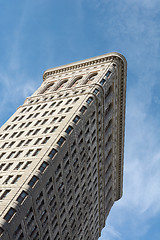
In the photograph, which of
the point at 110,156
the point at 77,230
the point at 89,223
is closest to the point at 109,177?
the point at 110,156

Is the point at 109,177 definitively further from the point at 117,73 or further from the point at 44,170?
the point at 44,170

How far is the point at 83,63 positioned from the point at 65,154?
3705 centimetres

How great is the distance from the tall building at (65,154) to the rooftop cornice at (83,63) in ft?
0.85

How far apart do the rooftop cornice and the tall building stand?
0.85 feet

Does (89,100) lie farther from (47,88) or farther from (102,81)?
(47,88)

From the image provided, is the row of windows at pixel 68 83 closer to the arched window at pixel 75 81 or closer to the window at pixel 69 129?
the arched window at pixel 75 81

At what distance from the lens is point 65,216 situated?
191 feet

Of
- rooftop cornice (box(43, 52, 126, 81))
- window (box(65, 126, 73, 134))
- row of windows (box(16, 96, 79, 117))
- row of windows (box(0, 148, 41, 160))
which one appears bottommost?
row of windows (box(0, 148, 41, 160))

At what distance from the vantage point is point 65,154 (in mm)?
55812

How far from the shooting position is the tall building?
157 ft

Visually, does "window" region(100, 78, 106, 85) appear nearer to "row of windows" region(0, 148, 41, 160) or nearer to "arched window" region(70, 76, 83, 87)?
"arched window" region(70, 76, 83, 87)

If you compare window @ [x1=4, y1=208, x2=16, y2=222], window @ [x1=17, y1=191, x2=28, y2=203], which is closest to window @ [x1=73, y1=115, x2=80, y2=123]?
window @ [x1=17, y1=191, x2=28, y2=203]

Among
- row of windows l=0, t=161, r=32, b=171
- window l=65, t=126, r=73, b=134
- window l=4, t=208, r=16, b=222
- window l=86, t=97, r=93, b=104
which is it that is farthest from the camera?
window l=86, t=97, r=93, b=104

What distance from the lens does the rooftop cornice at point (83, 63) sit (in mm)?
81244
